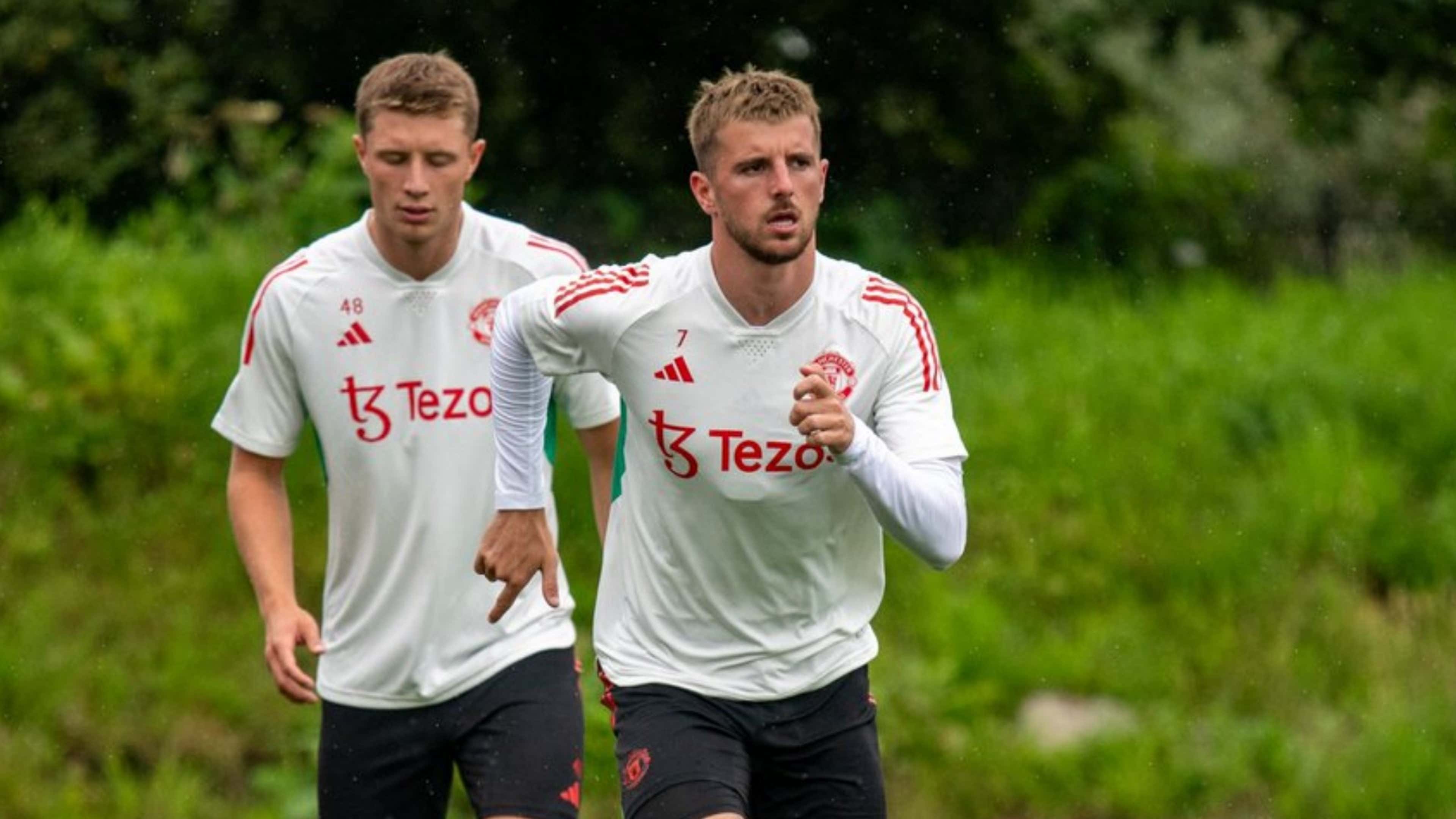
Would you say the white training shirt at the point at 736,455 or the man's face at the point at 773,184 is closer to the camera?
the man's face at the point at 773,184

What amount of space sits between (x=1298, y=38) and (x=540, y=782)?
975 cm

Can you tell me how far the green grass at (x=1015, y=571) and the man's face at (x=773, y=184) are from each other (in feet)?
18.8

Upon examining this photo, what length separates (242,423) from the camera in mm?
6305

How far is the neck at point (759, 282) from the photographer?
5508mm

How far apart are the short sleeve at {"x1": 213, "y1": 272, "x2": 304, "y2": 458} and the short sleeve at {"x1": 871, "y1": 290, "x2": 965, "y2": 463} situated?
1644 millimetres

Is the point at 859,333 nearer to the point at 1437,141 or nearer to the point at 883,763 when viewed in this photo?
the point at 883,763

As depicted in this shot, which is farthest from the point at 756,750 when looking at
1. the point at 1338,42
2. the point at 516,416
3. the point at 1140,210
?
the point at 1140,210

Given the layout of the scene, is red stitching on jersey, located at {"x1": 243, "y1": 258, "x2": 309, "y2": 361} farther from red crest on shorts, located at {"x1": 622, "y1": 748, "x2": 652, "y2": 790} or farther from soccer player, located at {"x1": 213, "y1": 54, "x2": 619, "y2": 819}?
red crest on shorts, located at {"x1": 622, "y1": 748, "x2": 652, "y2": 790}

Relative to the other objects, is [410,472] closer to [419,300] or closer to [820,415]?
[419,300]

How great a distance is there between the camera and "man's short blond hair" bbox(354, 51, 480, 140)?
6.02m

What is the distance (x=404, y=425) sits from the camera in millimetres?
6195

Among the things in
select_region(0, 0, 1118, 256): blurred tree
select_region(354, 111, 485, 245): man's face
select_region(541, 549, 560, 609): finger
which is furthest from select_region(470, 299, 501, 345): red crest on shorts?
select_region(0, 0, 1118, 256): blurred tree

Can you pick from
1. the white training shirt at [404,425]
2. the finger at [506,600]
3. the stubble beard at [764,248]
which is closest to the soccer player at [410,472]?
the white training shirt at [404,425]

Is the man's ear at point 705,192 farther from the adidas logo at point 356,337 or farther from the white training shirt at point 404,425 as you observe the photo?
the adidas logo at point 356,337
